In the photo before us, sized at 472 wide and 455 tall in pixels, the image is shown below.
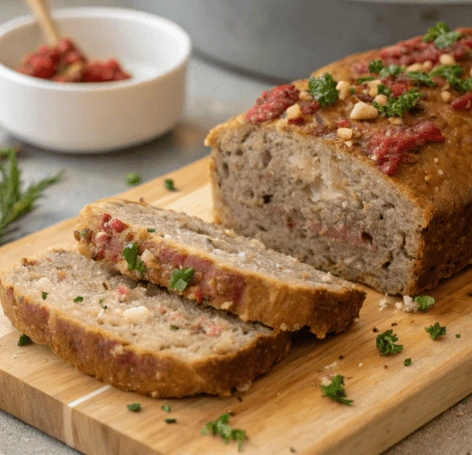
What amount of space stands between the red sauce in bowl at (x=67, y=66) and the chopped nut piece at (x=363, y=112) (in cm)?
279

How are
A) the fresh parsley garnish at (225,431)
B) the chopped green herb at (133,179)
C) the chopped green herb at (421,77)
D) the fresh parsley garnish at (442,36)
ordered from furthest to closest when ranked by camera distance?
the chopped green herb at (133,179) → the fresh parsley garnish at (442,36) → the chopped green herb at (421,77) → the fresh parsley garnish at (225,431)

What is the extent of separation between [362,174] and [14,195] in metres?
2.78

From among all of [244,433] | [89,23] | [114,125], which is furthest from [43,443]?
[89,23]

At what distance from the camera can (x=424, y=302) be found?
204 inches

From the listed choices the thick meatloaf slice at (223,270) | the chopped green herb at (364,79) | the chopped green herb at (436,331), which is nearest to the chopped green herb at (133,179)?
the thick meatloaf slice at (223,270)

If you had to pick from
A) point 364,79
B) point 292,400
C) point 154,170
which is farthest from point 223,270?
point 154,170

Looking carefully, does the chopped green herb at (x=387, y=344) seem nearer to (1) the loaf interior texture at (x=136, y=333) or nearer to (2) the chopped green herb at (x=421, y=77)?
(1) the loaf interior texture at (x=136, y=333)

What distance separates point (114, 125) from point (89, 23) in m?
1.44

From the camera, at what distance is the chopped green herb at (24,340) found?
4.81 metres

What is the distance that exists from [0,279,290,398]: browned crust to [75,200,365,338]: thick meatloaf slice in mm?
184

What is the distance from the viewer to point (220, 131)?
5.78m

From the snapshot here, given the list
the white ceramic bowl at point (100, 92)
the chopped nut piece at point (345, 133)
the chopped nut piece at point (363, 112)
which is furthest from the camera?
the white ceramic bowl at point (100, 92)

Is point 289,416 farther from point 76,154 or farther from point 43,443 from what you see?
point 76,154

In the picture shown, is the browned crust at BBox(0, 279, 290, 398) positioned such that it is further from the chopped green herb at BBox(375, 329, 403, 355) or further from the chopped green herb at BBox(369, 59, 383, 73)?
the chopped green herb at BBox(369, 59, 383, 73)
